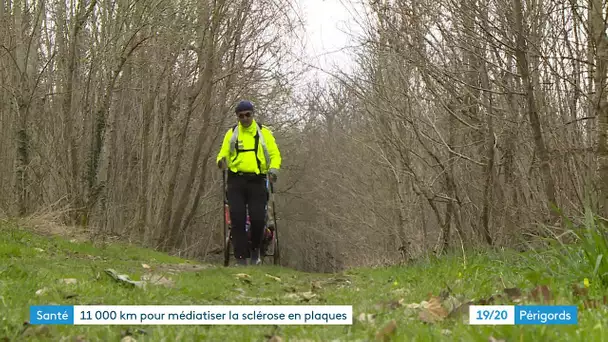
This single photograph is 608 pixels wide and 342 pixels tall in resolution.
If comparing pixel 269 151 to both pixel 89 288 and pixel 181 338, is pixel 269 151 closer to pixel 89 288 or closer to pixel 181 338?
pixel 89 288


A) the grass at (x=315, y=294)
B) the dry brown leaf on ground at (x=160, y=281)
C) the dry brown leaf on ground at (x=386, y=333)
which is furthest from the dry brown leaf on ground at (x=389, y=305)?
the dry brown leaf on ground at (x=160, y=281)

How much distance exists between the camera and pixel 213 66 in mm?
14195

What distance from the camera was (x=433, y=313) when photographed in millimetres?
3057

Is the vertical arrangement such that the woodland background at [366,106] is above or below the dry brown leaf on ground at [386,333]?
above

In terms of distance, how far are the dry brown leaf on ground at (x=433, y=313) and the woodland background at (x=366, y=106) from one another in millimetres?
2470

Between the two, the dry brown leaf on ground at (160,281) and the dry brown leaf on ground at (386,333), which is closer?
the dry brown leaf on ground at (386,333)

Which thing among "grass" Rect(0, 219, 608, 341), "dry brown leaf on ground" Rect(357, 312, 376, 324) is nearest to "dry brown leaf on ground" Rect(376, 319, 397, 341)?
"grass" Rect(0, 219, 608, 341)

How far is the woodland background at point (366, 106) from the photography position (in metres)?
6.11

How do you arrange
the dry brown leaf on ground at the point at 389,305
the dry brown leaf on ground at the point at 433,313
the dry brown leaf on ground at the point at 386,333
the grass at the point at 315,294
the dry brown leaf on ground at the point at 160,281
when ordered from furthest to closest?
the dry brown leaf on ground at the point at 160,281
the dry brown leaf on ground at the point at 389,305
the dry brown leaf on ground at the point at 433,313
the grass at the point at 315,294
the dry brown leaf on ground at the point at 386,333

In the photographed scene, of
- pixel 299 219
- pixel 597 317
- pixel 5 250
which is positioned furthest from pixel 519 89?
pixel 299 219

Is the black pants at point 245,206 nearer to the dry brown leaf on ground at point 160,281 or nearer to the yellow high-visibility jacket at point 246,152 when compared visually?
the yellow high-visibility jacket at point 246,152

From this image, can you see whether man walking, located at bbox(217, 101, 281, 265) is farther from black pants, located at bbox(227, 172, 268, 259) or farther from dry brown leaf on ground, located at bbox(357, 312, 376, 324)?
dry brown leaf on ground, located at bbox(357, 312, 376, 324)

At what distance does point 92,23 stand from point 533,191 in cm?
866

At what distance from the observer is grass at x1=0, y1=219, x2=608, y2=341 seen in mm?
2559
